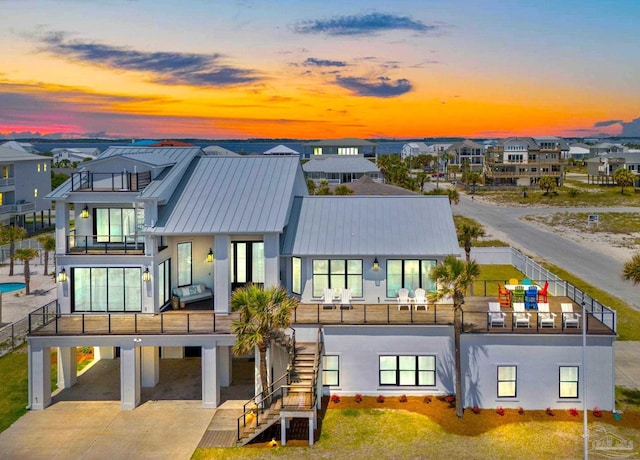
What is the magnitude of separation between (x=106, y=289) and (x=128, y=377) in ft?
15.0

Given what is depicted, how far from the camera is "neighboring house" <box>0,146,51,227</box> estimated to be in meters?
65.8

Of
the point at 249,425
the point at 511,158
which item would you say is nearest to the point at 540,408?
the point at 249,425

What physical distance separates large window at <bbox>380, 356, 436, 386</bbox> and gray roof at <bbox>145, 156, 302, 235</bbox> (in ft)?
24.0

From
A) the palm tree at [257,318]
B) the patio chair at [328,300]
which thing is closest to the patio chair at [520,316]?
the patio chair at [328,300]

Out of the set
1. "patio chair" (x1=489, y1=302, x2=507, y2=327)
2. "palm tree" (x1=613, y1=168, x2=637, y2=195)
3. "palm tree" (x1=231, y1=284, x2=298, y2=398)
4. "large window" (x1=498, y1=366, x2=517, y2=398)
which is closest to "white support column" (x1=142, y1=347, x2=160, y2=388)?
"palm tree" (x1=231, y1=284, x2=298, y2=398)

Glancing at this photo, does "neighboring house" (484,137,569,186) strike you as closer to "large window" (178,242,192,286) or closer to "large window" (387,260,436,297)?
"large window" (387,260,436,297)

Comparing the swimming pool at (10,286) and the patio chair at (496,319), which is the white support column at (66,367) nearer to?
the patio chair at (496,319)

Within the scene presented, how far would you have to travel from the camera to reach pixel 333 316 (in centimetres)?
2431

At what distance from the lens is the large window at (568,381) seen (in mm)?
22125

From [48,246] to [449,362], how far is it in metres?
33.8

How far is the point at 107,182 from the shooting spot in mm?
25906

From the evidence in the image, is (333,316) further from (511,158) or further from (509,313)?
(511,158)

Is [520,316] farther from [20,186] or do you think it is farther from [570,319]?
[20,186]

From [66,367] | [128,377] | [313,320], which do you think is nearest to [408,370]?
[313,320]
